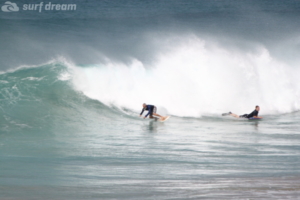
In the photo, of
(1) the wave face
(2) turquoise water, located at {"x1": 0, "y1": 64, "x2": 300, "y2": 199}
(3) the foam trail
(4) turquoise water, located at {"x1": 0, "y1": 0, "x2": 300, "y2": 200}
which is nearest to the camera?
A: (2) turquoise water, located at {"x1": 0, "y1": 64, "x2": 300, "y2": 199}

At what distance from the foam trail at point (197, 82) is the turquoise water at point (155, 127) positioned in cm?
7

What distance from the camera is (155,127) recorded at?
51.1 ft

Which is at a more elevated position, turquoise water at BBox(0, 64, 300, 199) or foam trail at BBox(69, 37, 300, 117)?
foam trail at BBox(69, 37, 300, 117)

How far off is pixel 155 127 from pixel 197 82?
1080 cm

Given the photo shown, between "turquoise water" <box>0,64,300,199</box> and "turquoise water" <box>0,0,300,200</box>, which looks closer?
"turquoise water" <box>0,64,300,199</box>

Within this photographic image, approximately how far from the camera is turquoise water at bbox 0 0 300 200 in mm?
7281

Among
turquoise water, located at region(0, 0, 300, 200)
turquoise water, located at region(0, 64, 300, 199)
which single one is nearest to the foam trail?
turquoise water, located at region(0, 0, 300, 200)

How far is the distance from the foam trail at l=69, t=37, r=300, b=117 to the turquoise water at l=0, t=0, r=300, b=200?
2.9 inches

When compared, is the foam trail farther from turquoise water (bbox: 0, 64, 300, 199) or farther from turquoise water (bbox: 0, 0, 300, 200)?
turquoise water (bbox: 0, 64, 300, 199)

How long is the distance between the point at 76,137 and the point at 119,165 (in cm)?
427

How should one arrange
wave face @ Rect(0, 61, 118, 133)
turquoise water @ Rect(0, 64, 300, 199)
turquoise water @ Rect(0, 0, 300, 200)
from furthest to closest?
1. wave face @ Rect(0, 61, 118, 133)
2. turquoise water @ Rect(0, 0, 300, 200)
3. turquoise water @ Rect(0, 64, 300, 199)

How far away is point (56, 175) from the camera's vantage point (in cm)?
788

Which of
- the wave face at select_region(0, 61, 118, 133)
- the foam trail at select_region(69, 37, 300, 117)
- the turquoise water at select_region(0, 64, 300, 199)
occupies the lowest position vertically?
the turquoise water at select_region(0, 64, 300, 199)

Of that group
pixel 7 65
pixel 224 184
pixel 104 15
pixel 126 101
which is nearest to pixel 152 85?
pixel 126 101
